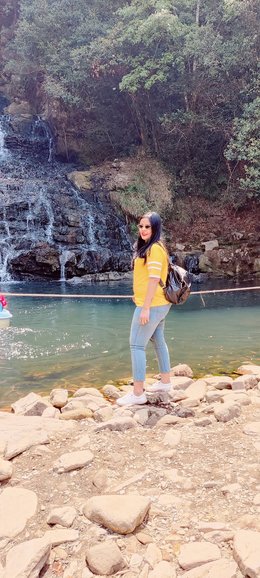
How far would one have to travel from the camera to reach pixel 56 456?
8.37 ft

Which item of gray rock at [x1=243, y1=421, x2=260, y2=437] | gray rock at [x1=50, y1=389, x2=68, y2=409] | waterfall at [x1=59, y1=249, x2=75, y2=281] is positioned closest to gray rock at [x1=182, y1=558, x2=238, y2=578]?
gray rock at [x1=243, y1=421, x2=260, y2=437]

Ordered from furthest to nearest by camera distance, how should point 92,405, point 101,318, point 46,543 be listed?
point 101,318, point 92,405, point 46,543

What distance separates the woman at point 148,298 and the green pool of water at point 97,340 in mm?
1333

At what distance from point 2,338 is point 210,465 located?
4.88 m

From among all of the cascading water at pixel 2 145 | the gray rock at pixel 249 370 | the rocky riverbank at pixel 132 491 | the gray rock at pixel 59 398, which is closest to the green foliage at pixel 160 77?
the cascading water at pixel 2 145

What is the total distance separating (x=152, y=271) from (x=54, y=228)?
487 inches

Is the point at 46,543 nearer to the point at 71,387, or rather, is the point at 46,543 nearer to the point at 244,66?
the point at 71,387

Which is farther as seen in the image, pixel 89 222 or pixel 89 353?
pixel 89 222

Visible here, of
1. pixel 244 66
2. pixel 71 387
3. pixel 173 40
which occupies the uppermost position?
A: pixel 173 40

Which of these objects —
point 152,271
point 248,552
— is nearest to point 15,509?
point 248,552

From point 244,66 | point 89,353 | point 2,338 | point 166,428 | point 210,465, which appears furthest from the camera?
point 244,66

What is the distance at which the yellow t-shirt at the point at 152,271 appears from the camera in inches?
123

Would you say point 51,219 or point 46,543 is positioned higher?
point 51,219

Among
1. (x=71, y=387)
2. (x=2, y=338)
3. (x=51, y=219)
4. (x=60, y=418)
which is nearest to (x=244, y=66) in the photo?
(x=51, y=219)
